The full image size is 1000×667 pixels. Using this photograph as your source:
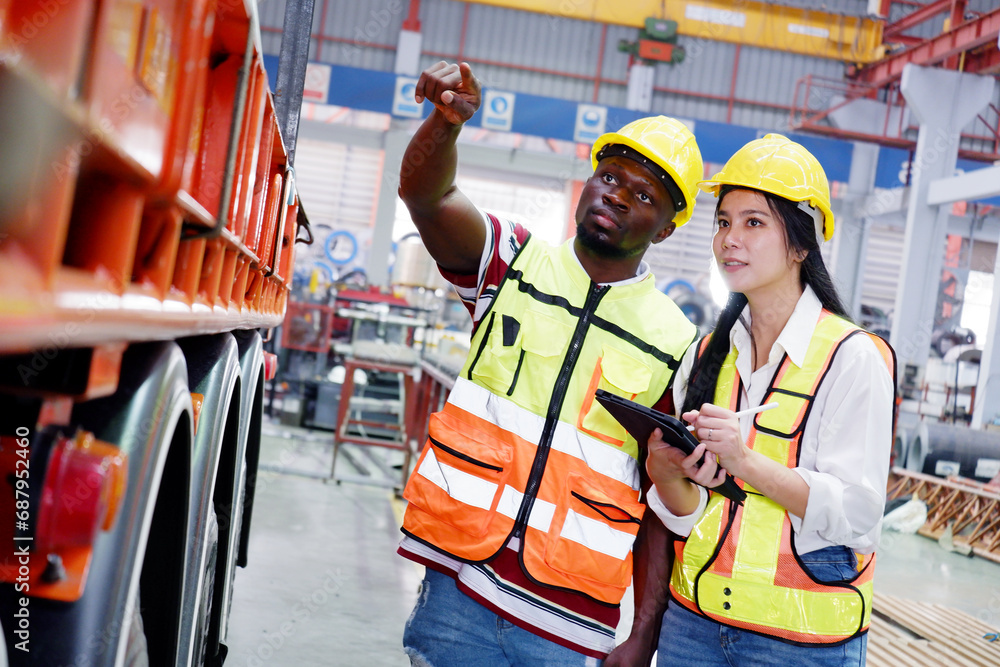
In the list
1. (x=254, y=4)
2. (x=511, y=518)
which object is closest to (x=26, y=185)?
Answer: (x=254, y=4)

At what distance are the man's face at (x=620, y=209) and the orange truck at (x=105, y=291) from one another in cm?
74

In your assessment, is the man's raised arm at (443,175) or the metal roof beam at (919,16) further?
the metal roof beam at (919,16)

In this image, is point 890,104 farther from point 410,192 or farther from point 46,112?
point 46,112

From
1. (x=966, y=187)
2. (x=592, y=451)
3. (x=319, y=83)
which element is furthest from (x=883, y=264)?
(x=592, y=451)

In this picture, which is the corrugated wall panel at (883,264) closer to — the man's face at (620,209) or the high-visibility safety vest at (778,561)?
the man's face at (620,209)

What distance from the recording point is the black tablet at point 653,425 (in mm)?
1552

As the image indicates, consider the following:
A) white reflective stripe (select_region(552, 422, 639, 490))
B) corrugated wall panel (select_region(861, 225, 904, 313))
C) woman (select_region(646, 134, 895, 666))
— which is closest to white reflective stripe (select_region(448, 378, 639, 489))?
white reflective stripe (select_region(552, 422, 639, 490))

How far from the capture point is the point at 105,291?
→ 2.33 ft

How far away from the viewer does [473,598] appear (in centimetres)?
171

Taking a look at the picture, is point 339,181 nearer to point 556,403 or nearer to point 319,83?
point 319,83

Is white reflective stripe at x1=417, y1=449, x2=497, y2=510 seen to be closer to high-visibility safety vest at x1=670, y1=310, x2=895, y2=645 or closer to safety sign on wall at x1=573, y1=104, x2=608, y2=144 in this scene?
high-visibility safety vest at x1=670, y1=310, x2=895, y2=645

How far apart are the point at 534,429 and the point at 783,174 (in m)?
0.72

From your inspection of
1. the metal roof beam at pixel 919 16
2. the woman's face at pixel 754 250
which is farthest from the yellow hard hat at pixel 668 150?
the metal roof beam at pixel 919 16

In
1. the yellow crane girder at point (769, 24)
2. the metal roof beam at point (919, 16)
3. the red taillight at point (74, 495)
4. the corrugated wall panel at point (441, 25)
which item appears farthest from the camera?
the corrugated wall panel at point (441, 25)
